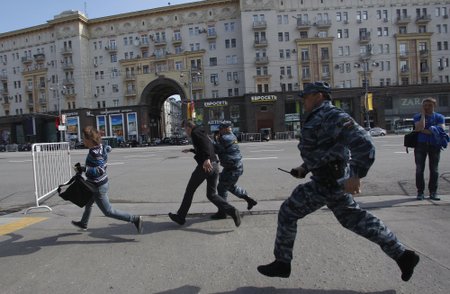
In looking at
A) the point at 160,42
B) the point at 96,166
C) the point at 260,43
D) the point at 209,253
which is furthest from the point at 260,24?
the point at 209,253

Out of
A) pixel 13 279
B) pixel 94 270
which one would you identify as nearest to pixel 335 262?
pixel 94 270

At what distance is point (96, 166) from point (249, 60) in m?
60.6

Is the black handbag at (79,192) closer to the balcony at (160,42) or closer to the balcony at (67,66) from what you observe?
the balcony at (160,42)

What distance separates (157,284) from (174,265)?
0.50m

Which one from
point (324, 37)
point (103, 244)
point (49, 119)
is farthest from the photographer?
point (49, 119)

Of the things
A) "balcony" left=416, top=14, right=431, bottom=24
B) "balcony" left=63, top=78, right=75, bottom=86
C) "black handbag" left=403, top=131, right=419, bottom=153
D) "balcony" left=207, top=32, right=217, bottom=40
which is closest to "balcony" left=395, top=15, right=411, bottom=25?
"balcony" left=416, top=14, right=431, bottom=24

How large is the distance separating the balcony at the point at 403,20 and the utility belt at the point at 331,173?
70.3 meters

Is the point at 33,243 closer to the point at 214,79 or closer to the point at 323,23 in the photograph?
the point at 214,79

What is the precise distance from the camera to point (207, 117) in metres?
65.8

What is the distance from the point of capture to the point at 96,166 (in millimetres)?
5328

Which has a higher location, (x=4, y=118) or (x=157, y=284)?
(x=4, y=118)

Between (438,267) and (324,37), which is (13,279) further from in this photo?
(324,37)

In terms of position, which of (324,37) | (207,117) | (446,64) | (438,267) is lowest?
(438,267)

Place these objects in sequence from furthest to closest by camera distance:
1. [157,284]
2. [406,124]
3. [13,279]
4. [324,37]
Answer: [324,37]
[406,124]
[13,279]
[157,284]
